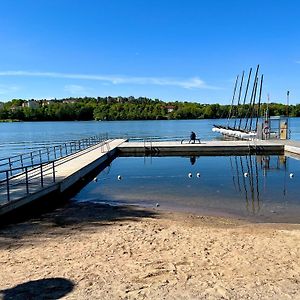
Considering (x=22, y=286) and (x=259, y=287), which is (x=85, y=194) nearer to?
(x=22, y=286)

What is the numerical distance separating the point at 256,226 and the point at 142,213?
11.2 ft

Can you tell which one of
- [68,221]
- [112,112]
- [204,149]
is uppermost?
[112,112]

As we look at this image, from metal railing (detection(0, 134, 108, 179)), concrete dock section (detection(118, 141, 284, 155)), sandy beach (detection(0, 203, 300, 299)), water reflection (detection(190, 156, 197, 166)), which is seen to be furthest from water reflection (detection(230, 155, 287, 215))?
metal railing (detection(0, 134, 108, 179))

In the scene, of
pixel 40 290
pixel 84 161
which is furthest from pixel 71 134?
pixel 40 290

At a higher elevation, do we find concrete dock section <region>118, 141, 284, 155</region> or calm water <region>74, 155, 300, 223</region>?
concrete dock section <region>118, 141, 284, 155</region>

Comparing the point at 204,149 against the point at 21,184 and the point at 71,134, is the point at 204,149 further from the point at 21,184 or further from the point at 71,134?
the point at 71,134

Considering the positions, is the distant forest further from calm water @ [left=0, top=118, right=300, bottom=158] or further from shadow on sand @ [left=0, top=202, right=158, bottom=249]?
shadow on sand @ [left=0, top=202, right=158, bottom=249]

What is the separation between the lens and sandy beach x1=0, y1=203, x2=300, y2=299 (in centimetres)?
543

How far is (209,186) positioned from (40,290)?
11501 millimetres

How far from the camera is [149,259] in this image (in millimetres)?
6832

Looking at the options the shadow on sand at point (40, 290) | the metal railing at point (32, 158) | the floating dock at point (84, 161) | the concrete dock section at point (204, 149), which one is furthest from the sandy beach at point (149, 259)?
the concrete dock section at point (204, 149)

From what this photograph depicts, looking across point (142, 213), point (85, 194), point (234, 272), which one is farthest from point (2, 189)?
point (234, 272)

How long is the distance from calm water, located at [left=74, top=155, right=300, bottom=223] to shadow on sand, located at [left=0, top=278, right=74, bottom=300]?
6.94 metres

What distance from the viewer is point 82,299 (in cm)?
516
